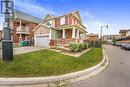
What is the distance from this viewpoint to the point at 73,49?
58.9ft

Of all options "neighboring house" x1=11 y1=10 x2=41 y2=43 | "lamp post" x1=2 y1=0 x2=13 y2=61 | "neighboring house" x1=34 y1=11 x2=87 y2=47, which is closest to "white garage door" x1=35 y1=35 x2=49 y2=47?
"neighboring house" x1=34 y1=11 x2=87 y2=47

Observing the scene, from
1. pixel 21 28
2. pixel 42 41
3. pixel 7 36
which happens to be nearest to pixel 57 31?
pixel 42 41

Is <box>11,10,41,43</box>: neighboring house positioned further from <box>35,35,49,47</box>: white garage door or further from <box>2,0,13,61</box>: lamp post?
<box>2,0,13,61</box>: lamp post

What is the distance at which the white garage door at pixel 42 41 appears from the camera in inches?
974

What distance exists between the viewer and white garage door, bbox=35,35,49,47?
24728 mm

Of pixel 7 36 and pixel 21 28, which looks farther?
pixel 21 28

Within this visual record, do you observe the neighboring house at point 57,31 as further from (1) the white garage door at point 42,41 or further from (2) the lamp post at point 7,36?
(2) the lamp post at point 7,36

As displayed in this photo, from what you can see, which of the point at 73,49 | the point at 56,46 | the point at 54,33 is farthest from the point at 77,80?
the point at 54,33

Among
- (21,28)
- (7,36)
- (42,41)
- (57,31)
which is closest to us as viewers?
(7,36)

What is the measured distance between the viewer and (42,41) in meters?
25.7

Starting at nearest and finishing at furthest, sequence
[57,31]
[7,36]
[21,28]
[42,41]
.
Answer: [7,36] < [42,41] < [57,31] < [21,28]

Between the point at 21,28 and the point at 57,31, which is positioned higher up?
the point at 21,28

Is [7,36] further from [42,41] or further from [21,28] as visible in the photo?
[21,28]

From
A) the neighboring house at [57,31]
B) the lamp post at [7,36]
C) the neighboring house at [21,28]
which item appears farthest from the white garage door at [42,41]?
the lamp post at [7,36]
